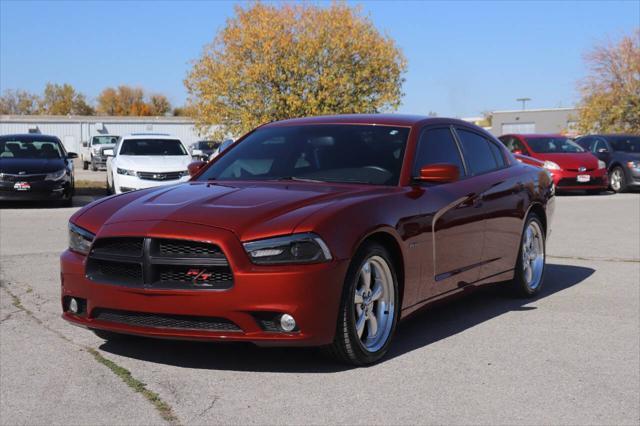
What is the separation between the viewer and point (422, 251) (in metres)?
5.82

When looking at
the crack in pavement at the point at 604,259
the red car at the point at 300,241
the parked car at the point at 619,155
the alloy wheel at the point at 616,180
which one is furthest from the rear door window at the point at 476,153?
the alloy wheel at the point at 616,180

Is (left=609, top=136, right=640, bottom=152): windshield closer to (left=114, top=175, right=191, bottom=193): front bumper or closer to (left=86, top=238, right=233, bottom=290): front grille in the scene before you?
(left=114, top=175, right=191, bottom=193): front bumper

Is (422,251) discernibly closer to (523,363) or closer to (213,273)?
(523,363)

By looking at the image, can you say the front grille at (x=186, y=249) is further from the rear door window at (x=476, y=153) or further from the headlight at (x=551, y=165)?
the headlight at (x=551, y=165)

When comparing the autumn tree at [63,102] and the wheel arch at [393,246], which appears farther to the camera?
the autumn tree at [63,102]

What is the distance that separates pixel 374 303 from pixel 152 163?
1445 centimetres

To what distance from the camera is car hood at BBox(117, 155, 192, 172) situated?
1912 cm

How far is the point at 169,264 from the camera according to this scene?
4.88 metres

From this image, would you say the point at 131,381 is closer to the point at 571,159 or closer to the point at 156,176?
the point at 156,176

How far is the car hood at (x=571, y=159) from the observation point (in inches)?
912

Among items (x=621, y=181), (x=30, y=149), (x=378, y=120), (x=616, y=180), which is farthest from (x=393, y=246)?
(x=616, y=180)

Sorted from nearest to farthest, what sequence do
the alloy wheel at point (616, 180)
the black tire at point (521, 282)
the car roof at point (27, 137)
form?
the black tire at point (521, 282)
the car roof at point (27, 137)
the alloy wheel at point (616, 180)

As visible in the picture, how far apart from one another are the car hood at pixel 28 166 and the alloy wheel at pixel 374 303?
14.1 meters

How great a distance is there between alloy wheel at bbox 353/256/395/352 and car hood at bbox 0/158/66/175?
14069 mm
